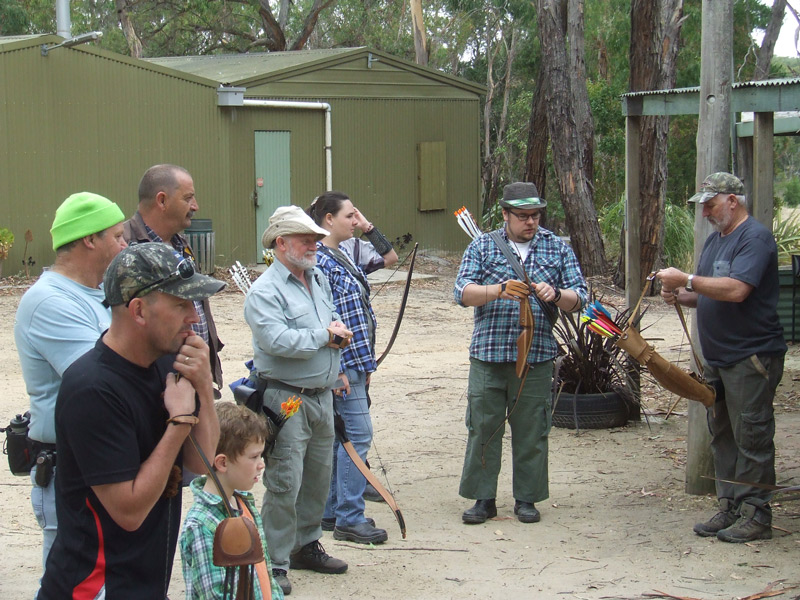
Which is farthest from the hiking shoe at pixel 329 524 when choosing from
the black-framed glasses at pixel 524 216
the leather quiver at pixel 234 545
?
the leather quiver at pixel 234 545

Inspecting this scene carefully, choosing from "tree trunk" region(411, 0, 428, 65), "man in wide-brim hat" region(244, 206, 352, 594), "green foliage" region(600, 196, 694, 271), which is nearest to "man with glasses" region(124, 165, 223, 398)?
"man in wide-brim hat" region(244, 206, 352, 594)

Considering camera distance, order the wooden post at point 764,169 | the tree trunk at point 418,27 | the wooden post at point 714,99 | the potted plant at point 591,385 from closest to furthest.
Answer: the wooden post at point 714,99, the wooden post at point 764,169, the potted plant at point 591,385, the tree trunk at point 418,27

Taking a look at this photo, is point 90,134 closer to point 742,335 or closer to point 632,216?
point 632,216

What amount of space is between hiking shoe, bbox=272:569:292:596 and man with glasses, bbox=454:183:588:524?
1.42 metres

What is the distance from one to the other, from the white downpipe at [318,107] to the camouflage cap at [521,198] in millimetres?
13303

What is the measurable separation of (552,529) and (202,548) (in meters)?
2.93

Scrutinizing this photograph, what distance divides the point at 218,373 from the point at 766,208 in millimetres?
3752

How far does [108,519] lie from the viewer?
2.53m

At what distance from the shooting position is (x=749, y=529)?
536cm

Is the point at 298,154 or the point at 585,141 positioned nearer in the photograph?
the point at 585,141

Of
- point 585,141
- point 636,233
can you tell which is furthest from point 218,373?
point 585,141

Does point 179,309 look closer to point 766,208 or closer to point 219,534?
point 219,534

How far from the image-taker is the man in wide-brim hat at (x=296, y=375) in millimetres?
4594

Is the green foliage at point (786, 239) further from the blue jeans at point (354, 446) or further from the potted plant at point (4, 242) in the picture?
the potted plant at point (4, 242)
